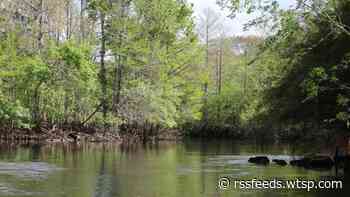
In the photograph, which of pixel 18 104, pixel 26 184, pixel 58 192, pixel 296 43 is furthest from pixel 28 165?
pixel 18 104

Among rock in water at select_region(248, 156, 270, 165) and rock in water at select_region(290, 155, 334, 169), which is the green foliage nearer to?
rock in water at select_region(248, 156, 270, 165)

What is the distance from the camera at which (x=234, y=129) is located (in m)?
68.1

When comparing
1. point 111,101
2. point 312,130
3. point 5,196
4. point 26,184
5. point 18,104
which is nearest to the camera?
point 5,196

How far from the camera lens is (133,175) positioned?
25.6 metres

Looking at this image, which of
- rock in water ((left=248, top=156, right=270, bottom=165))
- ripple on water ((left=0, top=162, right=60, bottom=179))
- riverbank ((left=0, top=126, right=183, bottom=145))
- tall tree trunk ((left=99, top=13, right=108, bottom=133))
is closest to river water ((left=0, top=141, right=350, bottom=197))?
ripple on water ((left=0, top=162, right=60, bottom=179))

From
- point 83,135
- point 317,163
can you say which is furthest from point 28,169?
point 83,135

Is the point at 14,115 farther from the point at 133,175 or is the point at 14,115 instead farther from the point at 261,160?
the point at 133,175

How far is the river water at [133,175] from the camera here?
2019 cm

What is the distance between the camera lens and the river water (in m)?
20.2

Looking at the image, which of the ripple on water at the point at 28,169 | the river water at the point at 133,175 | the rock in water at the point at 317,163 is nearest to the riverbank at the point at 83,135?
the river water at the point at 133,175

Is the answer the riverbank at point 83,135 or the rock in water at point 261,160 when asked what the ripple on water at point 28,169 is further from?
the riverbank at point 83,135

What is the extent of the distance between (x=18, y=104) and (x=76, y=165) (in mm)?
20007

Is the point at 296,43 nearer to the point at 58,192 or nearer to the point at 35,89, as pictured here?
the point at 58,192

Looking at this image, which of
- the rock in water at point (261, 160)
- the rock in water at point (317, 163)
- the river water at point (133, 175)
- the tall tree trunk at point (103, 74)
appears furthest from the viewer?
the tall tree trunk at point (103, 74)
